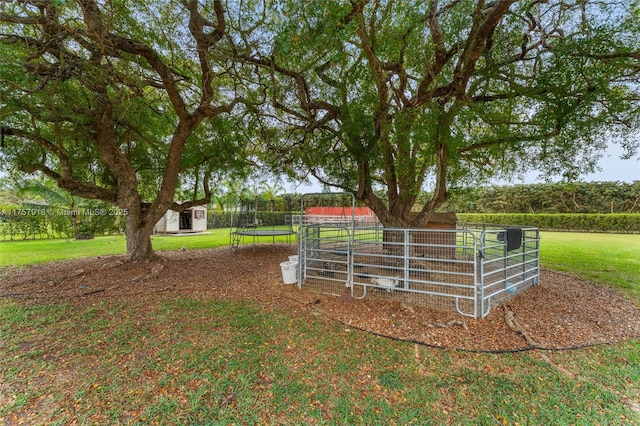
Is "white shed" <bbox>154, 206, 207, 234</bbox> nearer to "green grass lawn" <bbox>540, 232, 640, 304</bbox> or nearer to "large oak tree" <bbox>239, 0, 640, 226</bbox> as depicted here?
"large oak tree" <bbox>239, 0, 640, 226</bbox>

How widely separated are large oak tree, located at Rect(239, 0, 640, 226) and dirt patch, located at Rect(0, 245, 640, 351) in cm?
274

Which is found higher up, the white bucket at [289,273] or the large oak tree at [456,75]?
the large oak tree at [456,75]

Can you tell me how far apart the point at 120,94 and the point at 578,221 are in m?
26.8

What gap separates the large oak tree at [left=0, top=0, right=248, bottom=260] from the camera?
4.07 m

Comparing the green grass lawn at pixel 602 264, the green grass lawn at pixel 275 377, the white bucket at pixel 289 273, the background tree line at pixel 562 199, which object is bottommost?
the green grass lawn at pixel 602 264

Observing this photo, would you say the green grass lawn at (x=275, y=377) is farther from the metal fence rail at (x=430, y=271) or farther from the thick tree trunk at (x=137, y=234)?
the thick tree trunk at (x=137, y=234)

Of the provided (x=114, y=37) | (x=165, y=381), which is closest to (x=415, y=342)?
(x=165, y=381)

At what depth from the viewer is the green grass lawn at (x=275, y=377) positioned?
2121 mm

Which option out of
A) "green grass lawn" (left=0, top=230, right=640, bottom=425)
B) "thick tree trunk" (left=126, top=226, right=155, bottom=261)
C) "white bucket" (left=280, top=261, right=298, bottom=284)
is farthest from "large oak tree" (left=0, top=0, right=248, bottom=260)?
"white bucket" (left=280, top=261, right=298, bottom=284)

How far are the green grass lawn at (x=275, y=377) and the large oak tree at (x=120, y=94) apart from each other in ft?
11.7

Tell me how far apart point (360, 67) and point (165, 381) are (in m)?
6.03

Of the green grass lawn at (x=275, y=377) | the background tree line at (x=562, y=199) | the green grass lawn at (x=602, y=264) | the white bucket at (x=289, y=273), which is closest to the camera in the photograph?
the green grass lawn at (x=275, y=377)

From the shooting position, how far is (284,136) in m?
8.38

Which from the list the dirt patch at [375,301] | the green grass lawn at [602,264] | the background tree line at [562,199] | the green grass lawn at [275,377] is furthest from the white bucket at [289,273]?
the background tree line at [562,199]
